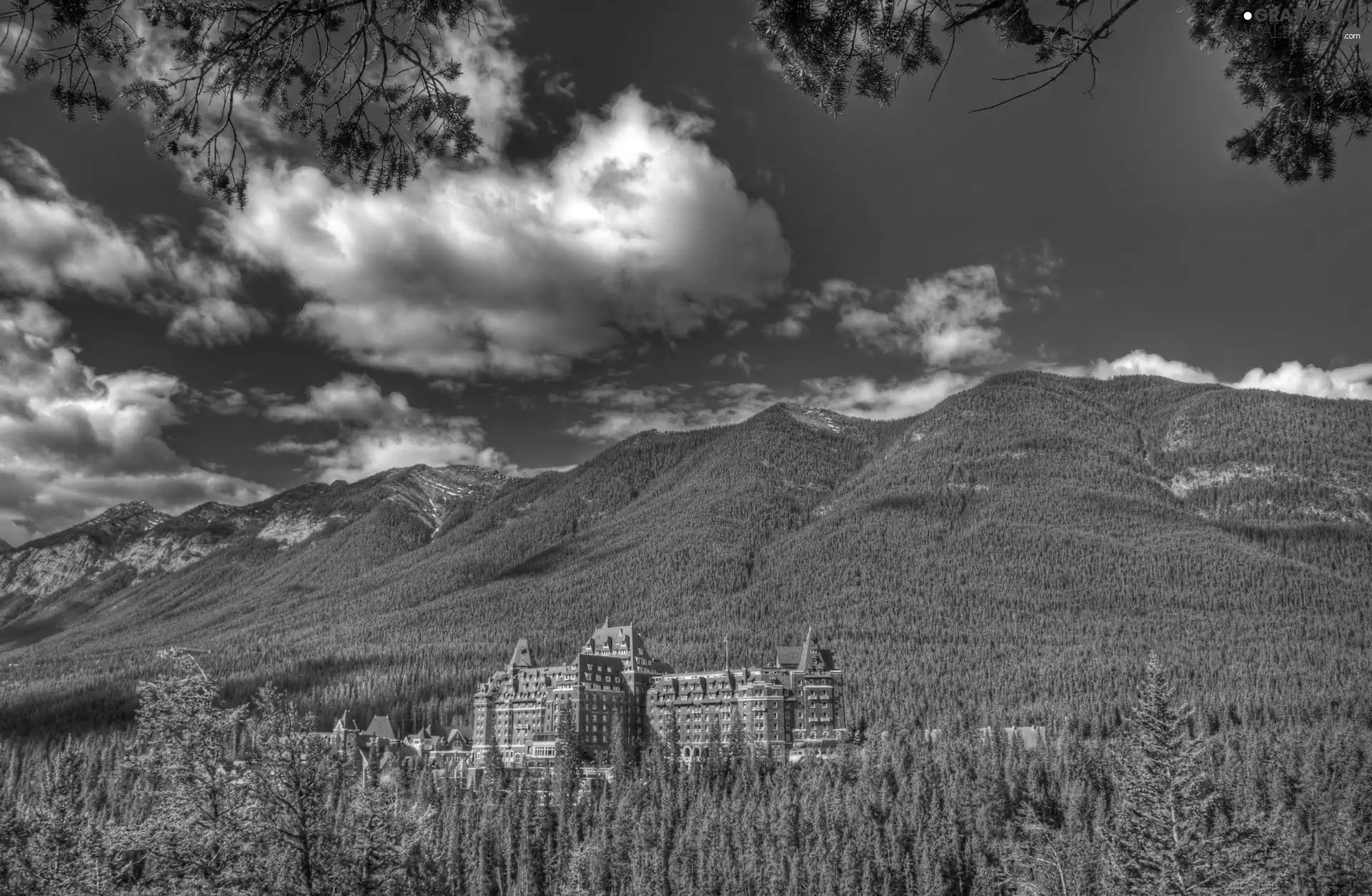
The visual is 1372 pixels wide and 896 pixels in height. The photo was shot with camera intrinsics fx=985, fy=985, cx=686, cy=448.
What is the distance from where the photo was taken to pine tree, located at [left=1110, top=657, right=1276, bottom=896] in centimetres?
4256

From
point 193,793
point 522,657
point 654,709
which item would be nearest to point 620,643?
point 654,709

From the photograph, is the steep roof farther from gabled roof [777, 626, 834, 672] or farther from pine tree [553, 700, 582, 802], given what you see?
pine tree [553, 700, 582, 802]

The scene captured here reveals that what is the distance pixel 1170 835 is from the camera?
Answer: 151 feet

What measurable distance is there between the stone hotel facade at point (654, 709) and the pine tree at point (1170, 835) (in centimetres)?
6279

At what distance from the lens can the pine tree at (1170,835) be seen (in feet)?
140

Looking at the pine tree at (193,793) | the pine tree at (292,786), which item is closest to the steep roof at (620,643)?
the pine tree at (292,786)

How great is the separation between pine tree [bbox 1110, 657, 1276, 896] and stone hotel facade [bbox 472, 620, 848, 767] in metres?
62.8

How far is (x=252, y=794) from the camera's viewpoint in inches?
625

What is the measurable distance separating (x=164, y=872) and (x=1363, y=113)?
800 inches

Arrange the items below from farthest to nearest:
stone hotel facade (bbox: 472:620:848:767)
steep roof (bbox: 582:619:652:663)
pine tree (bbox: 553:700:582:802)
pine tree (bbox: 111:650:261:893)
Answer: steep roof (bbox: 582:619:652:663), stone hotel facade (bbox: 472:620:848:767), pine tree (bbox: 553:700:582:802), pine tree (bbox: 111:650:261:893)

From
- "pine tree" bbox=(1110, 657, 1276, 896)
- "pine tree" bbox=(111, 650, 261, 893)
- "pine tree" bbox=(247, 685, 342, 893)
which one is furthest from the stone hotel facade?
"pine tree" bbox=(111, 650, 261, 893)

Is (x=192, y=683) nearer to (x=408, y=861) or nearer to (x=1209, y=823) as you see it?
(x=408, y=861)

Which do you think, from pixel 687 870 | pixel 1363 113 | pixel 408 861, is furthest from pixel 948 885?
pixel 1363 113

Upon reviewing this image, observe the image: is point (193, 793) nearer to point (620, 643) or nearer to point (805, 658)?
point (805, 658)
